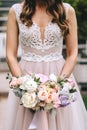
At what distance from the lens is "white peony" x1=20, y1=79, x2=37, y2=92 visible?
4.24 m

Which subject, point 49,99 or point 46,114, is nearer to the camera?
point 49,99

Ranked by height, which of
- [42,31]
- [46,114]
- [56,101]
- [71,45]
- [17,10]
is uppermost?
[17,10]

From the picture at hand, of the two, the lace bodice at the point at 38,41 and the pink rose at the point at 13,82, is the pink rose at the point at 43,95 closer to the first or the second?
the pink rose at the point at 13,82

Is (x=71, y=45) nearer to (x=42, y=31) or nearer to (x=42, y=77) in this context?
(x=42, y=31)

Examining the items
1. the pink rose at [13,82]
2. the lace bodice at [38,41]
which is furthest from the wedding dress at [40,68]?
the pink rose at [13,82]

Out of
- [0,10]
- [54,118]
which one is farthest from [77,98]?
[0,10]

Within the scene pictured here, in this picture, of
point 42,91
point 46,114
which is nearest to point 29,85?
point 42,91

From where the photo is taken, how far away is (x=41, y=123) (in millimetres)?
4441

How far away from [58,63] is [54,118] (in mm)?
439

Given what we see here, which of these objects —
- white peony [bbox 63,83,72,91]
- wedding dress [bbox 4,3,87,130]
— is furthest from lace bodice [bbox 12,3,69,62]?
white peony [bbox 63,83,72,91]

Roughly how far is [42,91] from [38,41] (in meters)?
0.49

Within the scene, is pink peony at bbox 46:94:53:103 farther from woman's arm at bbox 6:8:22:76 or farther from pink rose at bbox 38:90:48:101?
woman's arm at bbox 6:8:22:76

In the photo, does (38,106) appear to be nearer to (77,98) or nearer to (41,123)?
(41,123)

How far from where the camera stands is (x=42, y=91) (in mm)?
4246
